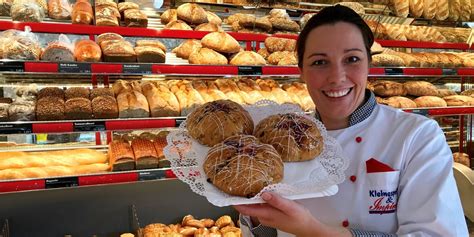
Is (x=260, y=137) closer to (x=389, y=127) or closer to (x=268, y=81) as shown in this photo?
(x=389, y=127)

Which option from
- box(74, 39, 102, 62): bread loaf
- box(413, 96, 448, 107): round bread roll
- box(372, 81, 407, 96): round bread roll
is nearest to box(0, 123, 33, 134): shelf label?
box(74, 39, 102, 62): bread loaf

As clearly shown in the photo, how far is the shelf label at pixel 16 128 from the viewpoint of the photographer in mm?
2309

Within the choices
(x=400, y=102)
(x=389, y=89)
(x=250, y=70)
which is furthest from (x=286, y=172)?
(x=389, y=89)

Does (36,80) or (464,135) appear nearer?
(36,80)

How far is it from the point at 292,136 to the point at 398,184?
0.32 metres

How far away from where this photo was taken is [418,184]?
109 cm

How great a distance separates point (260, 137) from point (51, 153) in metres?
2.02

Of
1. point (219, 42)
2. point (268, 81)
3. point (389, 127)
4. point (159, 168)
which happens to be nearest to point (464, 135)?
point (268, 81)

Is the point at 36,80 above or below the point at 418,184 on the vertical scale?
above

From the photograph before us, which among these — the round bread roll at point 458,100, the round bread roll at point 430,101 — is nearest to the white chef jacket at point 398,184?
the round bread roll at point 430,101

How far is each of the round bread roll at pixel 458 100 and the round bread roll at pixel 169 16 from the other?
2.51 meters

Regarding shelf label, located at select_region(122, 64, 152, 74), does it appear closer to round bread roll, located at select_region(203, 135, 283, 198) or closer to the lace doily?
the lace doily

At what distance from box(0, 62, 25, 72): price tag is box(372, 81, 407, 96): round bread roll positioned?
2.79 metres

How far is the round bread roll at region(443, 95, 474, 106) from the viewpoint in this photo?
3.63m
